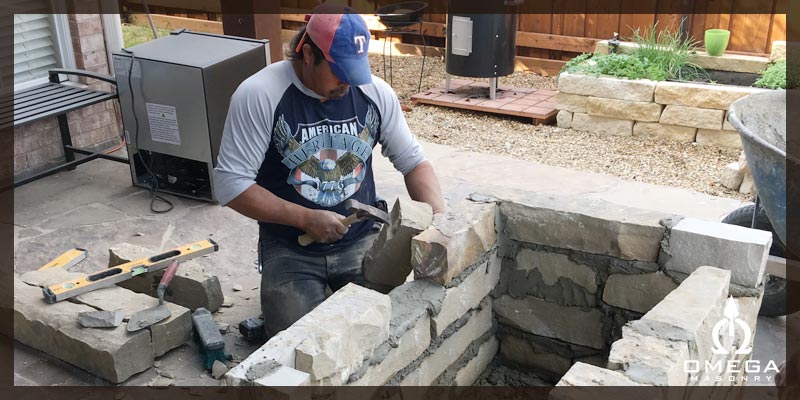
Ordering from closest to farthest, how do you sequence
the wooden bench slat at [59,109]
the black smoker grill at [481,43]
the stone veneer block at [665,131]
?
the wooden bench slat at [59,109]
the stone veneer block at [665,131]
the black smoker grill at [481,43]

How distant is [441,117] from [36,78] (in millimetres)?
3770

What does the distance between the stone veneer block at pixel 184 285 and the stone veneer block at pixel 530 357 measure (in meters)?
1.54

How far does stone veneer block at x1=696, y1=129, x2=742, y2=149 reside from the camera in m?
6.86

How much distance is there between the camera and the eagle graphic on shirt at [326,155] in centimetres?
342

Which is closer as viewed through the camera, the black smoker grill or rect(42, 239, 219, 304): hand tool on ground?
rect(42, 239, 219, 304): hand tool on ground

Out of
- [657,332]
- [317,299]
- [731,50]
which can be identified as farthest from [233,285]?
[731,50]

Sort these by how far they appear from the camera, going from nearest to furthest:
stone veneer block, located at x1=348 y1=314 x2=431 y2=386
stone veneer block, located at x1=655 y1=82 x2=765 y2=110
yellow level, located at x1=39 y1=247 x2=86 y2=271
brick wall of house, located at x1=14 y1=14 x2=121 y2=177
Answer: stone veneer block, located at x1=348 y1=314 x2=431 y2=386 → yellow level, located at x1=39 y1=247 x2=86 y2=271 → brick wall of house, located at x1=14 y1=14 x2=121 y2=177 → stone veneer block, located at x1=655 y1=82 x2=765 y2=110

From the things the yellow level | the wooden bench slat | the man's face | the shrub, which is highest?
the man's face

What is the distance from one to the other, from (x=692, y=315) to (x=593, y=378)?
0.53 metres

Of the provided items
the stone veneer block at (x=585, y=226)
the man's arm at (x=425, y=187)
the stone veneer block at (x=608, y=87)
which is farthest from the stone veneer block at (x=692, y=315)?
the stone veneer block at (x=608, y=87)

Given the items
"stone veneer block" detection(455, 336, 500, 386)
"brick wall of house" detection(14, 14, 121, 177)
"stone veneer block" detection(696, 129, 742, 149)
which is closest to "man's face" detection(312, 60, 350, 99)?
"stone veneer block" detection(455, 336, 500, 386)

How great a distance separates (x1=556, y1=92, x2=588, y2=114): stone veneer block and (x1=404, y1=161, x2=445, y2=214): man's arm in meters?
4.02

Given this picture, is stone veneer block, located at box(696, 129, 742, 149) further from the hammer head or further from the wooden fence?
the hammer head

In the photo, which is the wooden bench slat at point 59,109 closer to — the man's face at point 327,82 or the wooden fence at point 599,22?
the man's face at point 327,82
